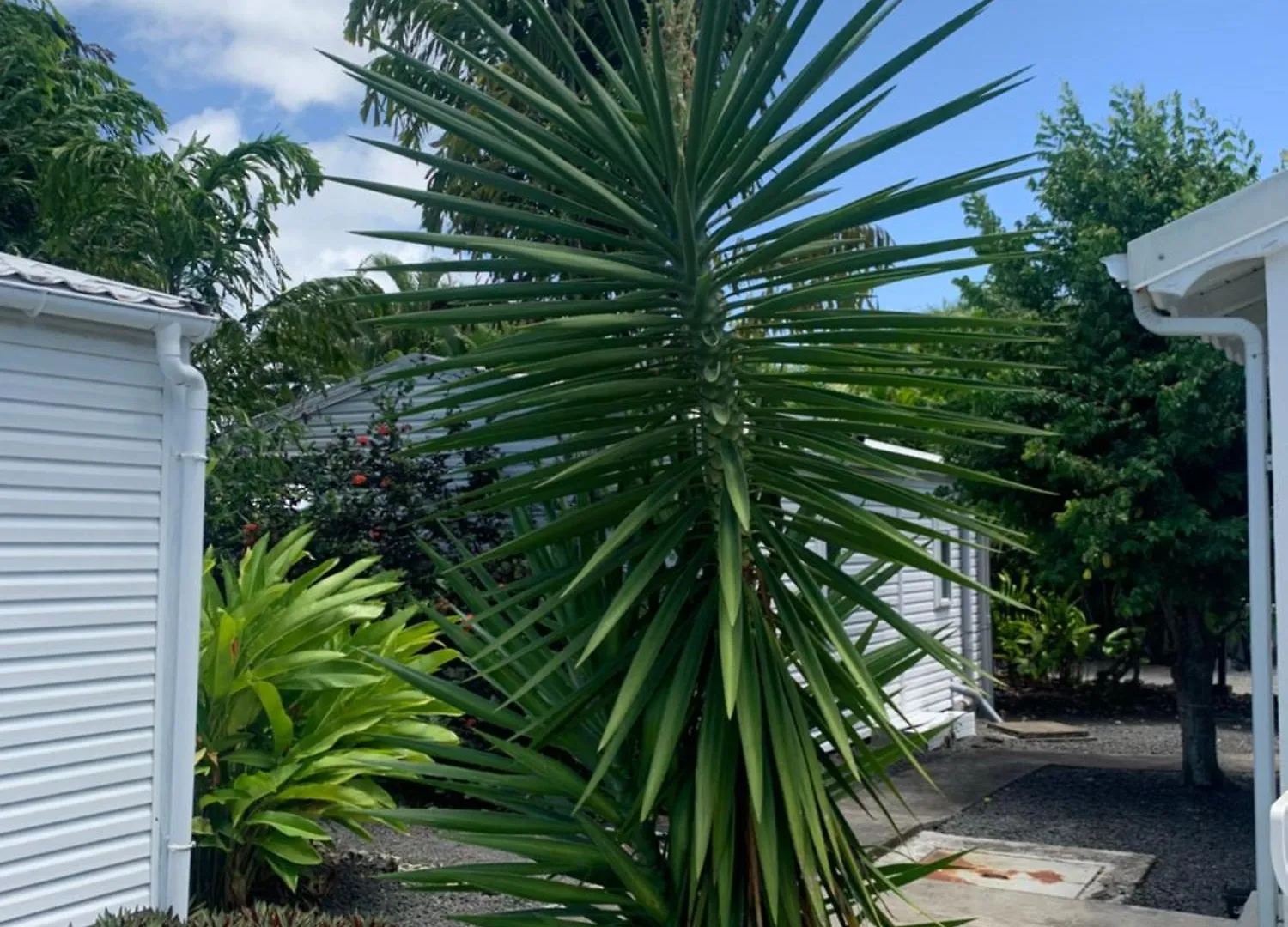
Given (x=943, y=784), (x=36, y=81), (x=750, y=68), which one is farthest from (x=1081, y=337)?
(x=36, y=81)

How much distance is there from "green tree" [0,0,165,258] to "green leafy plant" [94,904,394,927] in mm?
11573

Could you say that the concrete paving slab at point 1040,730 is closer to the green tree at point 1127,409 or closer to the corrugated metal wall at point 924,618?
the corrugated metal wall at point 924,618

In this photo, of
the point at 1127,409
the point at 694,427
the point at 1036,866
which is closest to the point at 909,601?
the point at 1127,409

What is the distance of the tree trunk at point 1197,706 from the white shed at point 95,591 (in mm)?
8292

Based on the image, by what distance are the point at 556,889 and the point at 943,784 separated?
8125 millimetres

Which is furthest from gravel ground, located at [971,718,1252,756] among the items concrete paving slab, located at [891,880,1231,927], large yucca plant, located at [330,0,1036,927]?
large yucca plant, located at [330,0,1036,927]

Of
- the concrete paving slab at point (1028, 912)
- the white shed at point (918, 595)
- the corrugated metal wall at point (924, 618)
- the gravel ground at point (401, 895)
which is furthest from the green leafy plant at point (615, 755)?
the corrugated metal wall at point (924, 618)

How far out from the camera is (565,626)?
10.9 ft

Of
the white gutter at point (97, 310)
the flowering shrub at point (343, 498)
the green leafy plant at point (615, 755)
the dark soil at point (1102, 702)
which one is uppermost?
the white gutter at point (97, 310)

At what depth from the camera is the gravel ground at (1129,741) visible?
12906mm

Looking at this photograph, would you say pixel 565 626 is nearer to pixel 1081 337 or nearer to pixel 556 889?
pixel 556 889

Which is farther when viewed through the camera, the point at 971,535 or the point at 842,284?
the point at 971,535

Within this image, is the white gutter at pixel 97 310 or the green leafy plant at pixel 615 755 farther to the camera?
the white gutter at pixel 97 310

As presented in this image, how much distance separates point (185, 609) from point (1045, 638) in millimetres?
13339
